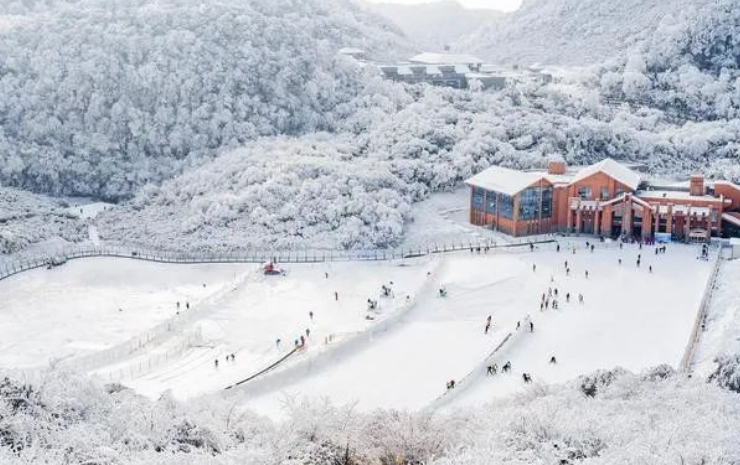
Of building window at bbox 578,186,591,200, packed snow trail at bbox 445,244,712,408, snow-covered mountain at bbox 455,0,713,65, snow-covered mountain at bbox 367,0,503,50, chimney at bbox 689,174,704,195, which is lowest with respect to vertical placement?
packed snow trail at bbox 445,244,712,408

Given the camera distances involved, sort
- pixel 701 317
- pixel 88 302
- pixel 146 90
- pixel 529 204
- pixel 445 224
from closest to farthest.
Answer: pixel 701 317, pixel 88 302, pixel 529 204, pixel 445 224, pixel 146 90

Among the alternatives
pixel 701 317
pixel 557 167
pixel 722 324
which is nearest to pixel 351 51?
pixel 557 167

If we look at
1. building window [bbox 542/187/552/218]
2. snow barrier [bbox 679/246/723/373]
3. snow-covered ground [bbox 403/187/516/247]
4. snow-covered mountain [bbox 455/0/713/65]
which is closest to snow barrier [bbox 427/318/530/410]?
snow barrier [bbox 679/246/723/373]

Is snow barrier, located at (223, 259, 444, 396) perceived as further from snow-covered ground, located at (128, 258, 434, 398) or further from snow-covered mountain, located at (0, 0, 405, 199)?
snow-covered mountain, located at (0, 0, 405, 199)

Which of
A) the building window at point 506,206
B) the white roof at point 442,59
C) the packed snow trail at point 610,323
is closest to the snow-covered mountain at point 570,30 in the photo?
the white roof at point 442,59

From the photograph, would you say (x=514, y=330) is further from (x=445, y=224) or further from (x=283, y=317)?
(x=445, y=224)

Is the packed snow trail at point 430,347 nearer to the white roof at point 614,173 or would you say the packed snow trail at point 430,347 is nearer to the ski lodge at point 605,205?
the ski lodge at point 605,205

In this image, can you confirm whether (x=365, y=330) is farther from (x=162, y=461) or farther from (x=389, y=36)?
(x=389, y=36)
